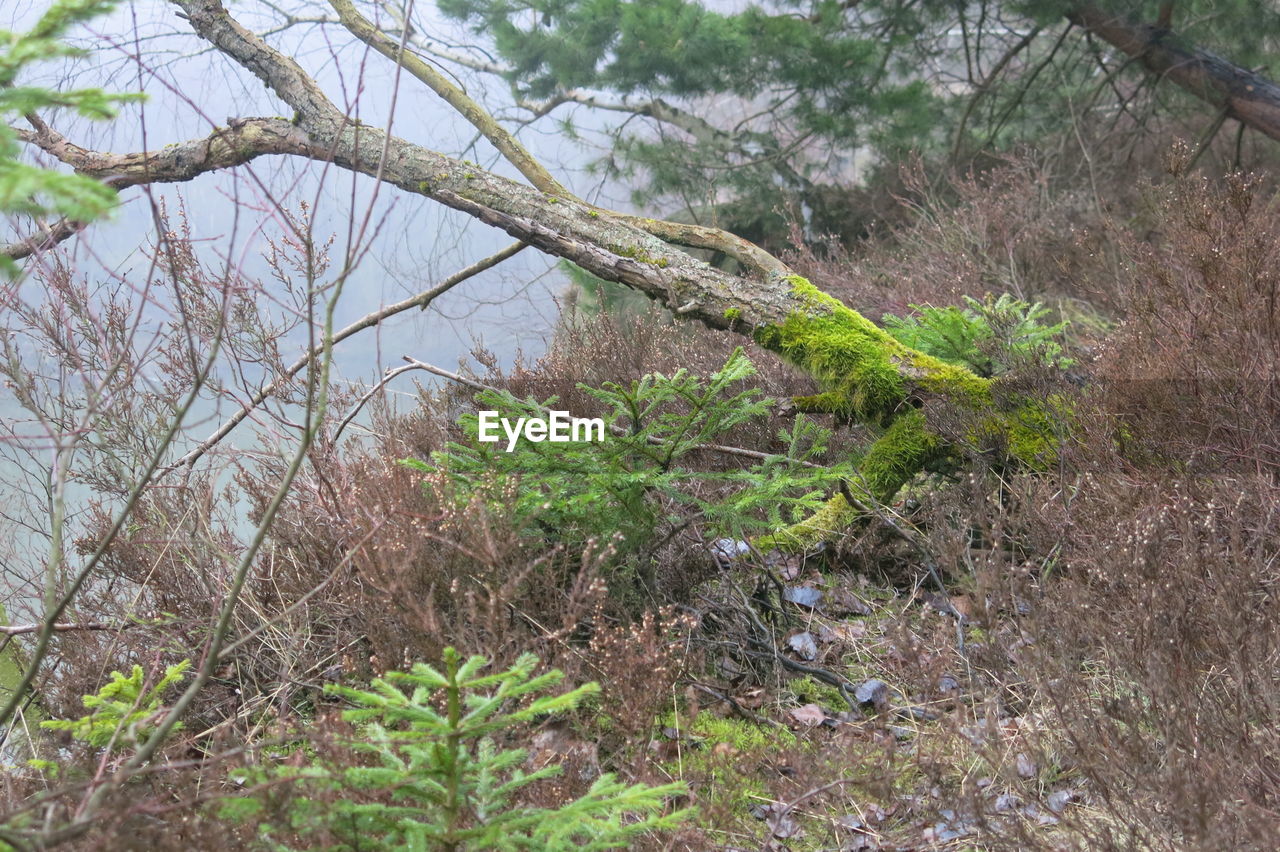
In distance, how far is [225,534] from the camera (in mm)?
3793

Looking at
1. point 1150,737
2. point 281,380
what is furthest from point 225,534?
point 1150,737

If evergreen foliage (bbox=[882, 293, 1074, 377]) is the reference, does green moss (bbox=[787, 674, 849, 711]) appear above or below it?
below

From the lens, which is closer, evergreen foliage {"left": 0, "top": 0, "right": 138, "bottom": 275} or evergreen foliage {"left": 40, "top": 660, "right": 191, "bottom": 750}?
evergreen foliage {"left": 0, "top": 0, "right": 138, "bottom": 275}

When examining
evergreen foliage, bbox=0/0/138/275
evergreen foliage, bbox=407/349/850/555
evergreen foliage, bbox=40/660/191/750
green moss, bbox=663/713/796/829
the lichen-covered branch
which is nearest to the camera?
evergreen foliage, bbox=0/0/138/275

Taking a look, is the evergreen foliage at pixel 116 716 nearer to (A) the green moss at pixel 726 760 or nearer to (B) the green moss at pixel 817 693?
(A) the green moss at pixel 726 760

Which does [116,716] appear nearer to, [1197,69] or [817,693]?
[817,693]

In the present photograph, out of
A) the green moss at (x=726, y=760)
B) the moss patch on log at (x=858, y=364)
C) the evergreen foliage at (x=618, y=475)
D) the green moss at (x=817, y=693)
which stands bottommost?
the green moss at (x=817, y=693)

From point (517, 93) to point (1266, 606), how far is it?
8.69 m

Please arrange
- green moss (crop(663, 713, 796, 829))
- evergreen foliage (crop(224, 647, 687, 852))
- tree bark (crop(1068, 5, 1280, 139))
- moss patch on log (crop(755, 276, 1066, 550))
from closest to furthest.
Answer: evergreen foliage (crop(224, 647, 687, 852)) < green moss (crop(663, 713, 796, 829)) < moss patch on log (crop(755, 276, 1066, 550)) < tree bark (crop(1068, 5, 1280, 139))

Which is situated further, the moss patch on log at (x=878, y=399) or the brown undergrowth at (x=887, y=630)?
the moss patch on log at (x=878, y=399)

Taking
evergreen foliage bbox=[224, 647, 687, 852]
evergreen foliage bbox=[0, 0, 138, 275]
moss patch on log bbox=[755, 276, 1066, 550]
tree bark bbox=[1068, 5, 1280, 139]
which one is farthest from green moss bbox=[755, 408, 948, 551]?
tree bark bbox=[1068, 5, 1280, 139]

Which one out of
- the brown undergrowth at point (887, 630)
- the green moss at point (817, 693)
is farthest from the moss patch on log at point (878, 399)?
the green moss at point (817, 693)

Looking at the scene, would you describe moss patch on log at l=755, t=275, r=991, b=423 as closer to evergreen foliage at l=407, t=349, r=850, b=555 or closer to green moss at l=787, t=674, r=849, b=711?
evergreen foliage at l=407, t=349, r=850, b=555

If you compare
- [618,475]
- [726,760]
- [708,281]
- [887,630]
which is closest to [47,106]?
[618,475]
